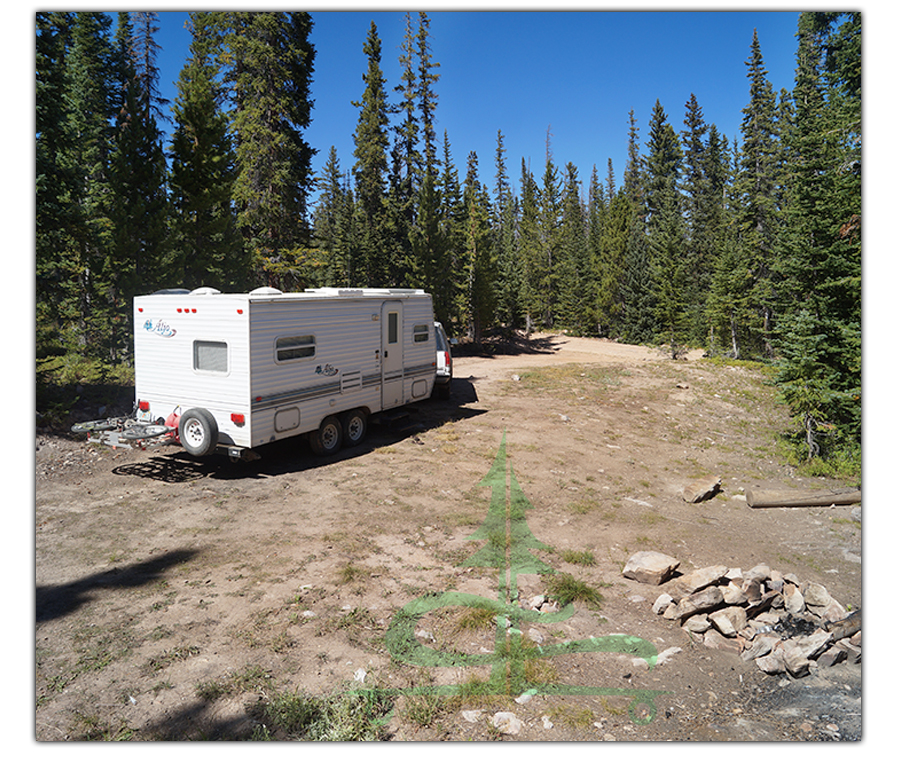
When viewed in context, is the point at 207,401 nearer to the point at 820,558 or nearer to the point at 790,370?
the point at 820,558

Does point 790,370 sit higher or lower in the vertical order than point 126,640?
higher

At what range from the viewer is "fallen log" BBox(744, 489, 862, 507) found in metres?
9.02

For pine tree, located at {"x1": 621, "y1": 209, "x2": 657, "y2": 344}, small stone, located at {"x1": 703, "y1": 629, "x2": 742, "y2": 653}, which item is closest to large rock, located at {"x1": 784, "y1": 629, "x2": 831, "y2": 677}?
small stone, located at {"x1": 703, "y1": 629, "x2": 742, "y2": 653}

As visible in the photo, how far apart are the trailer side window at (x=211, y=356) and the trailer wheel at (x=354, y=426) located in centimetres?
304

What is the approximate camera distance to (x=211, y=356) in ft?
31.1

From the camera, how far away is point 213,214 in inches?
707

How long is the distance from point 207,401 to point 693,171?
56434 mm

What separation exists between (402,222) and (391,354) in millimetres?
20798

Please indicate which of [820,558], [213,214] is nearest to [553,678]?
[820,558]

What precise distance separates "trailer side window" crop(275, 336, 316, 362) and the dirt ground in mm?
2212

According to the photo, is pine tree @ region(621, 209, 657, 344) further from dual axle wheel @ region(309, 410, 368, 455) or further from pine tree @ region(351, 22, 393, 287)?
dual axle wheel @ region(309, 410, 368, 455)

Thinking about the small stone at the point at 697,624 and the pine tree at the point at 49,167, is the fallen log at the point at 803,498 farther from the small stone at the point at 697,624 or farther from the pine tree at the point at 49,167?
the pine tree at the point at 49,167

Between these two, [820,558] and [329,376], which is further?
[329,376]

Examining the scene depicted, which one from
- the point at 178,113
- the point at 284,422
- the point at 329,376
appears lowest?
the point at 284,422
